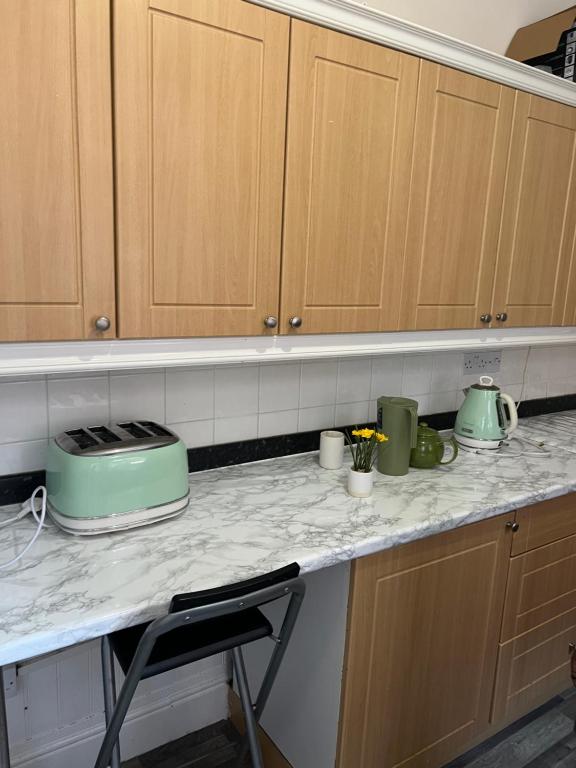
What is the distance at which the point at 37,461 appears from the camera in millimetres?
1484

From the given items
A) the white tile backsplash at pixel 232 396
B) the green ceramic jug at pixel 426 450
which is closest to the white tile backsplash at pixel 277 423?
the white tile backsplash at pixel 232 396

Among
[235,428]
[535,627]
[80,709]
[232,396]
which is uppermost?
[232,396]

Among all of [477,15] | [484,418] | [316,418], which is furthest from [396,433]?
[477,15]

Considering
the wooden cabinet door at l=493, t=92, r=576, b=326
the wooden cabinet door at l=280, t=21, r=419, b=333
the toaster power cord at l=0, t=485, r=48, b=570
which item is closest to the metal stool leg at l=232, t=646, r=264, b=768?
the toaster power cord at l=0, t=485, r=48, b=570

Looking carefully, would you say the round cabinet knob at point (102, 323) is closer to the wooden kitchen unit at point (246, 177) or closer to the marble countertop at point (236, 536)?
the wooden kitchen unit at point (246, 177)

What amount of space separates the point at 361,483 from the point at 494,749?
1.06 metres

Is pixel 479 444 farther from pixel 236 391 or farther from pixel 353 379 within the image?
pixel 236 391

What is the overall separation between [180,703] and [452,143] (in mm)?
1901

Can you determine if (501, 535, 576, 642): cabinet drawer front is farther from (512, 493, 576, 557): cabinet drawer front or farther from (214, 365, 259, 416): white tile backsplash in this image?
(214, 365, 259, 416): white tile backsplash

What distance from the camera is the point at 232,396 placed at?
69.8 inches

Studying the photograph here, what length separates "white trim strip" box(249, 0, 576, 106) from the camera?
133 centimetres

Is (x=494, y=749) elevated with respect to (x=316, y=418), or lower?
lower

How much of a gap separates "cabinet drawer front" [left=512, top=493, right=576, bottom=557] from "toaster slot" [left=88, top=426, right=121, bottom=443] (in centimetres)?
114

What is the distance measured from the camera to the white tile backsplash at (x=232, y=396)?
1.47 metres
